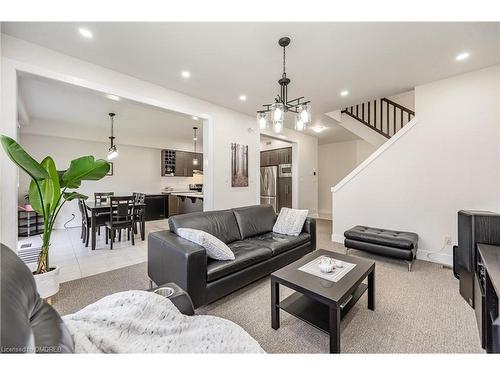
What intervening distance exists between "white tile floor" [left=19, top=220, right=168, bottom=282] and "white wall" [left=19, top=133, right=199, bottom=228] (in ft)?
5.63

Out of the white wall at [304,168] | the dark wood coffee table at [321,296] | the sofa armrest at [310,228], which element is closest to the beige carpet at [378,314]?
the dark wood coffee table at [321,296]

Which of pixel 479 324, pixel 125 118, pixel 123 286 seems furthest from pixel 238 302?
pixel 125 118

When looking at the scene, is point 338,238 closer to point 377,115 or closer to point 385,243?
point 385,243

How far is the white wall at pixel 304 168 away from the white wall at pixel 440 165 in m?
2.47

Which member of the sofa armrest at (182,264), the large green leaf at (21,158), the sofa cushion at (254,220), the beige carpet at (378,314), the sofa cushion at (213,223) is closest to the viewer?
the beige carpet at (378,314)

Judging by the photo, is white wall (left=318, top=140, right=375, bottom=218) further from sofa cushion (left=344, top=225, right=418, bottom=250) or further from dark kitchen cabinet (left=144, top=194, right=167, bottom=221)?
dark kitchen cabinet (left=144, top=194, right=167, bottom=221)

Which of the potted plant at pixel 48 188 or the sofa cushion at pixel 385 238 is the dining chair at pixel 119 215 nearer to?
the potted plant at pixel 48 188

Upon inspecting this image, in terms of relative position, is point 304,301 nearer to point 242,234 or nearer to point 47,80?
point 242,234

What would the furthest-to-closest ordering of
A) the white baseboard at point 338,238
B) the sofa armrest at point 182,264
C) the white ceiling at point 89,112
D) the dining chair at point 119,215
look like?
the white baseboard at point 338,238 < the dining chair at point 119,215 < the white ceiling at point 89,112 < the sofa armrest at point 182,264

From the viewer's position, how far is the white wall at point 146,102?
2197 millimetres

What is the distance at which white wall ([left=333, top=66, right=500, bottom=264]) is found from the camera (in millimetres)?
2859

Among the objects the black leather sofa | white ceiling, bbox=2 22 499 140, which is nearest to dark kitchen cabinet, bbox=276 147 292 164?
white ceiling, bbox=2 22 499 140

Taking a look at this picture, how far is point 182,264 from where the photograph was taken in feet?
6.05

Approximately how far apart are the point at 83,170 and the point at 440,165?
4.66 metres
